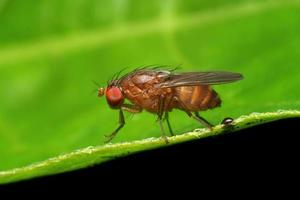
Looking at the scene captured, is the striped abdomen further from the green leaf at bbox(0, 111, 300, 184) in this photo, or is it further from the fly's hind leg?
the green leaf at bbox(0, 111, 300, 184)

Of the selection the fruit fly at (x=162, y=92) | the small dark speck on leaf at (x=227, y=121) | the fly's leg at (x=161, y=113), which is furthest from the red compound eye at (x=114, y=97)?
the small dark speck on leaf at (x=227, y=121)

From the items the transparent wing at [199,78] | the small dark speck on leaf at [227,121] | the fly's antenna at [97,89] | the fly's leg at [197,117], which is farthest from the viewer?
the fly's antenna at [97,89]

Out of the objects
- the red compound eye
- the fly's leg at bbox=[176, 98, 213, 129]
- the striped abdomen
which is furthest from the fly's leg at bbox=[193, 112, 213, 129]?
the red compound eye

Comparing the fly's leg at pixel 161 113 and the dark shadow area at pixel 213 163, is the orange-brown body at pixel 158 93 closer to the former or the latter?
the fly's leg at pixel 161 113

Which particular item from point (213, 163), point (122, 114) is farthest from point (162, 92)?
point (213, 163)

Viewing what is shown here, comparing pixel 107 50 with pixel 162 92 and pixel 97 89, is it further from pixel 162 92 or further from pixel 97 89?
pixel 162 92

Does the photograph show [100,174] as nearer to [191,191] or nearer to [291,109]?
[191,191]

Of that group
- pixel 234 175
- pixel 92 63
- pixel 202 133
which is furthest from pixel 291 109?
pixel 92 63
